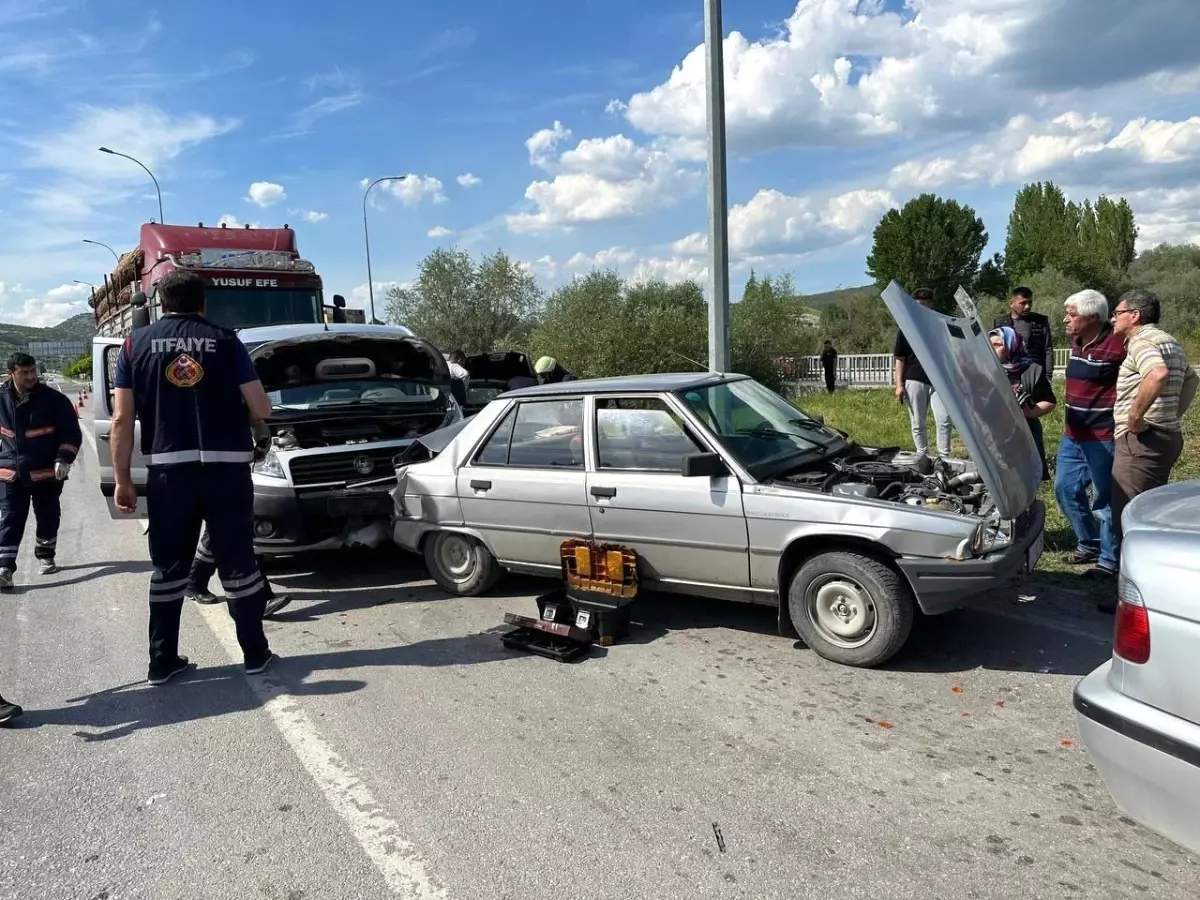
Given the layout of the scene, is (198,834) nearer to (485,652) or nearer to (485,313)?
(485,652)

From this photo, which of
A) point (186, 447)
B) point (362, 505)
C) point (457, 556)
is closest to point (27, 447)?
point (362, 505)

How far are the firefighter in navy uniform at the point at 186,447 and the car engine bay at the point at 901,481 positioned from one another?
289 cm

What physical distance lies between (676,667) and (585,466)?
4.44 ft

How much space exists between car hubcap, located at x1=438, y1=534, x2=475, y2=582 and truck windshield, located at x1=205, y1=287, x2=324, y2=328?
6.05 metres

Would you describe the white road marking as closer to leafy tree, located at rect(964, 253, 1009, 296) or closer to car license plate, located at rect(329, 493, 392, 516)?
car license plate, located at rect(329, 493, 392, 516)

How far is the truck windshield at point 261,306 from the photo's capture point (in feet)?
35.1

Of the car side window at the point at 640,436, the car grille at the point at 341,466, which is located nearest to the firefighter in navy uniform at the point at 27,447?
the car grille at the point at 341,466

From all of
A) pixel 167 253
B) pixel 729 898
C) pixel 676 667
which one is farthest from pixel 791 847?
pixel 167 253

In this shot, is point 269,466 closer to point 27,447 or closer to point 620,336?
point 27,447

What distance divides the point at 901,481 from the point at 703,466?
1.24 m

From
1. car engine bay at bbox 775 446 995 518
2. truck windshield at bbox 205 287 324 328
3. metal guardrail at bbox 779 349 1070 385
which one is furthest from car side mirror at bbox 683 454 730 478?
metal guardrail at bbox 779 349 1070 385

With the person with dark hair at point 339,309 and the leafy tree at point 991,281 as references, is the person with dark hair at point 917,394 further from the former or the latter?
the leafy tree at point 991,281

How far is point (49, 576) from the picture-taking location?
271 inches

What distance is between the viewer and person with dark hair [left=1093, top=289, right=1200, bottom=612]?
191 inches
